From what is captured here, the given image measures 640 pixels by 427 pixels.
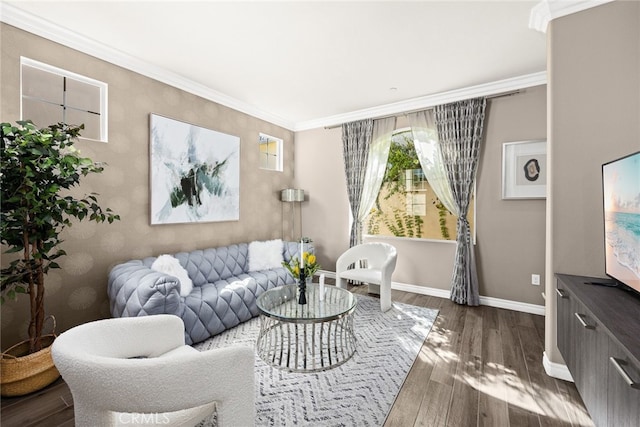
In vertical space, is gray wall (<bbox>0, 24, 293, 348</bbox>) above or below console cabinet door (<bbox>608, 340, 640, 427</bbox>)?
above

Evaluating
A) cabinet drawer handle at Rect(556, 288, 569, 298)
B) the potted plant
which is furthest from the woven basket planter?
cabinet drawer handle at Rect(556, 288, 569, 298)

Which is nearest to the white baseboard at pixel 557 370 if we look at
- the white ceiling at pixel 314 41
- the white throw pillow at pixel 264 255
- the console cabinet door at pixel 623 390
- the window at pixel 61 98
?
the console cabinet door at pixel 623 390

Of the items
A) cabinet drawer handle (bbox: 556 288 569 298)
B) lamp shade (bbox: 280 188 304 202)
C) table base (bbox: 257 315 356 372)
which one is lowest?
table base (bbox: 257 315 356 372)

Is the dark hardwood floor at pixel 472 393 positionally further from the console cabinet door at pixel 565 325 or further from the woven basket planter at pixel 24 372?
the console cabinet door at pixel 565 325

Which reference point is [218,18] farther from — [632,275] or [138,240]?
[632,275]

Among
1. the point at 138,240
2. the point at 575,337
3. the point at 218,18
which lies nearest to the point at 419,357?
the point at 575,337

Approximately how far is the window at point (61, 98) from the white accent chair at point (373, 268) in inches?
120

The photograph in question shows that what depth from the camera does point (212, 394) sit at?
116 cm

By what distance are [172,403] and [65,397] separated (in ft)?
5.26

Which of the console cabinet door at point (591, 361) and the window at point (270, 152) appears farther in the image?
the window at point (270, 152)

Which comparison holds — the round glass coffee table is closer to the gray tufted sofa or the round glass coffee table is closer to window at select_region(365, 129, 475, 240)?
the gray tufted sofa

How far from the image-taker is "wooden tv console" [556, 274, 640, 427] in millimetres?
1129

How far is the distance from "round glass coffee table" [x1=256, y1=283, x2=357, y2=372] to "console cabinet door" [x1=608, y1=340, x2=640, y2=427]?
1.48 meters

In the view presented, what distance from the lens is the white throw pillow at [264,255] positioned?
13.1ft
